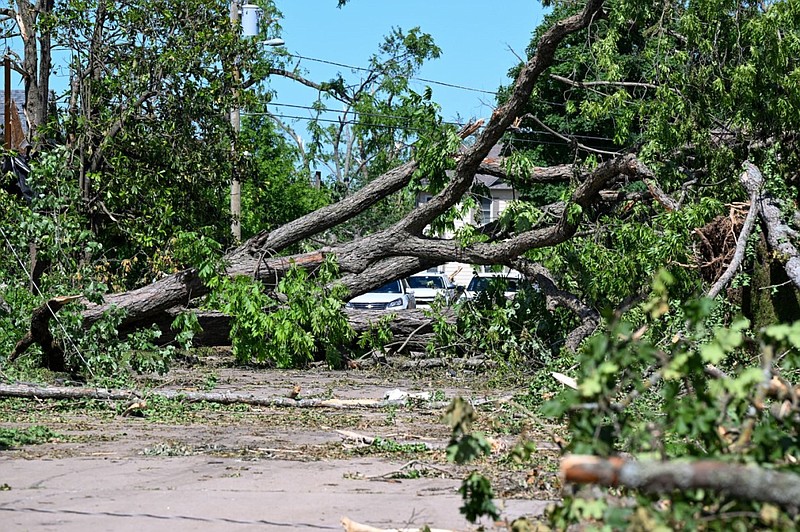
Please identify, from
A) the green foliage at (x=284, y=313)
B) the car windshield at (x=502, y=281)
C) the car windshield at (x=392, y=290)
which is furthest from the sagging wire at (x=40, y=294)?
the car windshield at (x=392, y=290)

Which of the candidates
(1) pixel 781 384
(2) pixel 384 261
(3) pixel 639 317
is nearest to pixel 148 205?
(2) pixel 384 261

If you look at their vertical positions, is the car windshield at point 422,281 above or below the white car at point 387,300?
above

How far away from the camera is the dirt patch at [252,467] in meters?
5.57

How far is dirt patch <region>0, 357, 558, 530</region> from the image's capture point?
5566 mm

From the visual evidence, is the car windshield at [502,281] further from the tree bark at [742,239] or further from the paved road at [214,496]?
the paved road at [214,496]

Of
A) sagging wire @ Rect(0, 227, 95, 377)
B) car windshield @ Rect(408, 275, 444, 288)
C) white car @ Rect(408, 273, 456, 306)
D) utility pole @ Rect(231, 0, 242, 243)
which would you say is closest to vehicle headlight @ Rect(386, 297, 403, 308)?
white car @ Rect(408, 273, 456, 306)

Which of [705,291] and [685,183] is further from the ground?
[685,183]

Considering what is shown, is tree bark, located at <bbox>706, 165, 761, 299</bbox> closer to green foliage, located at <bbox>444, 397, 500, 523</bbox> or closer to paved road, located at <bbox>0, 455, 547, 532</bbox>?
paved road, located at <bbox>0, 455, 547, 532</bbox>

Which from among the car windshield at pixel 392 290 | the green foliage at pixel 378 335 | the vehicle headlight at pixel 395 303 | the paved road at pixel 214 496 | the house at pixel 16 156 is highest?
the house at pixel 16 156

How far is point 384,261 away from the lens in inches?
606

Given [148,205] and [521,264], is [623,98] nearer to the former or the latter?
[521,264]

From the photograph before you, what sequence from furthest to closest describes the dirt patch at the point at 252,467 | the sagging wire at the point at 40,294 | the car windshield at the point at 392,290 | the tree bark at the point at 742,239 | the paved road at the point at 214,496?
1. the car windshield at the point at 392,290
2. the sagging wire at the point at 40,294
3. the tree bark at the point at 742,239
4. the dirt patch at the point at 252,467
5. the paved road at the point at 214,496

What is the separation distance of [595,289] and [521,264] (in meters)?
1.76

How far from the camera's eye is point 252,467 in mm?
7219
